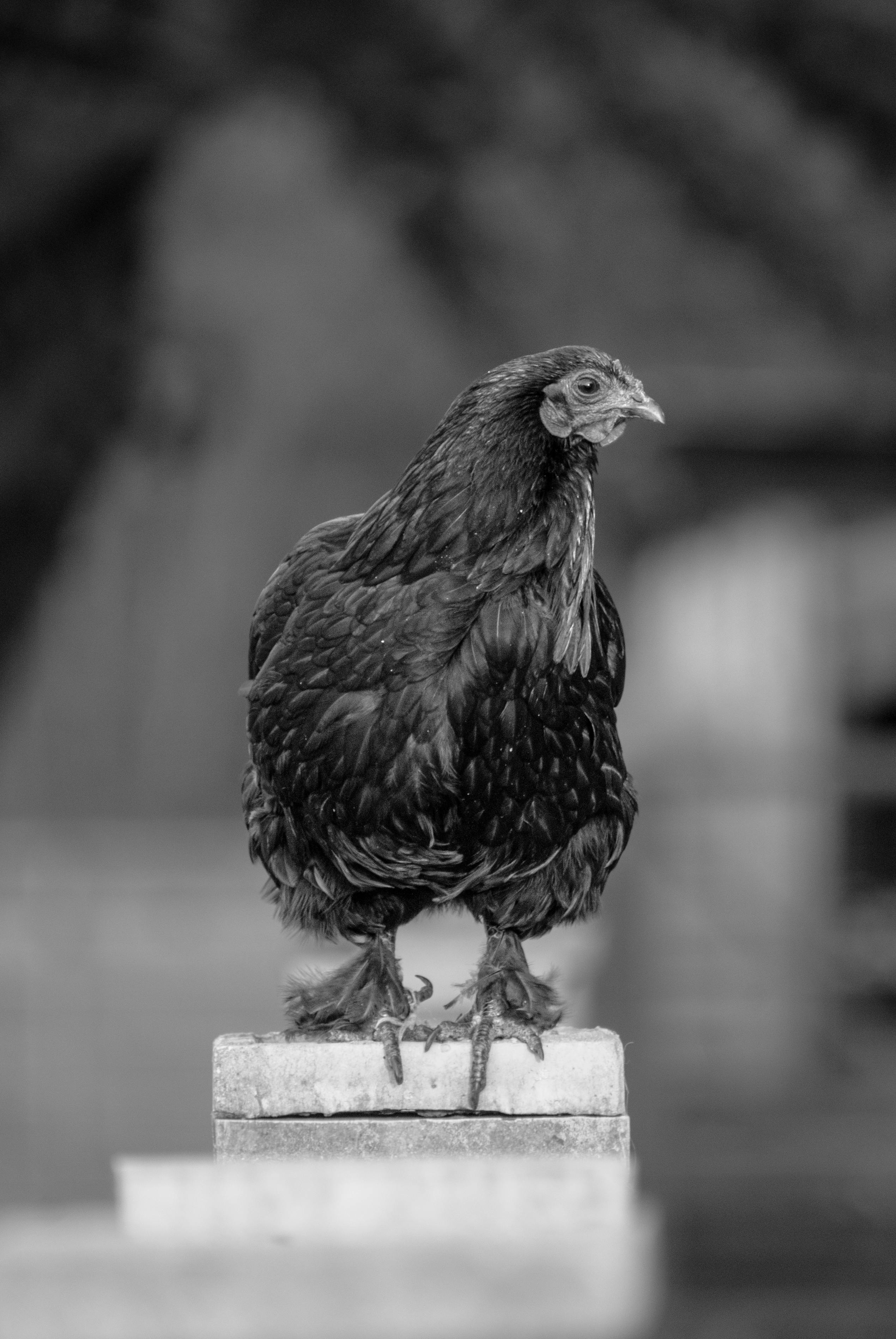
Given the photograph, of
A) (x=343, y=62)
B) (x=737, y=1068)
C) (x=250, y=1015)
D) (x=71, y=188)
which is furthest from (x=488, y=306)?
(x=737, y=1068)

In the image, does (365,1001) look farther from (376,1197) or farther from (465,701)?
(465,701)

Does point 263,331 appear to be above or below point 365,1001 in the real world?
above

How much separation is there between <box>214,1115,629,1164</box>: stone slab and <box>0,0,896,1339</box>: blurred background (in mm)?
3599

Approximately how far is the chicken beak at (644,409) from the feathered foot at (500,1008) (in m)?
0.66

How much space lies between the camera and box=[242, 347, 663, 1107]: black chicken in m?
1.84

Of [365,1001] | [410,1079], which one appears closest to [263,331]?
[365,1001]

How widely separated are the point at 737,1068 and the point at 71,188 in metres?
4.56

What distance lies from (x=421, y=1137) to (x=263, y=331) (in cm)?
447

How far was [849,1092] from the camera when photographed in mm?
7660

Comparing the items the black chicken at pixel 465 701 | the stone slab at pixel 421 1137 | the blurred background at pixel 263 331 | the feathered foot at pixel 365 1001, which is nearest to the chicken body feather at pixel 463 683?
the black chicken at pixel 465 701

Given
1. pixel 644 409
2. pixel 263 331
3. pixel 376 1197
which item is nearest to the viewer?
pixel 644 409

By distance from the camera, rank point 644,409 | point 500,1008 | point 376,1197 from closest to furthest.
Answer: point 644,409
point 376,1197
point 500,1008

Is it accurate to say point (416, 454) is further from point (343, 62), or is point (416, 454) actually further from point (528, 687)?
point (343, 62)

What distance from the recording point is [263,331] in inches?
239
